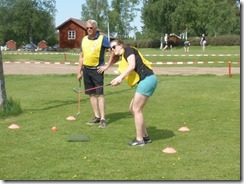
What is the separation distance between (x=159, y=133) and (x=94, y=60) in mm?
1891

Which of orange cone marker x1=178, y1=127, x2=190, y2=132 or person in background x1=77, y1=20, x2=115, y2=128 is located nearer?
orange cone marker x1=178, y1=127, x2=190, y2=132

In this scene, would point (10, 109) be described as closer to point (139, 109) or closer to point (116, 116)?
point (116, 116)

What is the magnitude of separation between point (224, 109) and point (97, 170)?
17.6 ft

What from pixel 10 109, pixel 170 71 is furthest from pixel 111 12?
pixel 10 109

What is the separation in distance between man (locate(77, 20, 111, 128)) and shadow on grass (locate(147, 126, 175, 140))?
93 cm

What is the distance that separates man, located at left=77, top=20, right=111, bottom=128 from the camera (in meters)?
8.09

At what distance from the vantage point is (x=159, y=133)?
7621 mm

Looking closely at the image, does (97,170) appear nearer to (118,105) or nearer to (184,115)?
(184,115)

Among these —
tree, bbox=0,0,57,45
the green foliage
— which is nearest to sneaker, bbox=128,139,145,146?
the green foliage

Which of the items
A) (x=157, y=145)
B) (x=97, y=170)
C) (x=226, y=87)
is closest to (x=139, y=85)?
(x=157, y=145)

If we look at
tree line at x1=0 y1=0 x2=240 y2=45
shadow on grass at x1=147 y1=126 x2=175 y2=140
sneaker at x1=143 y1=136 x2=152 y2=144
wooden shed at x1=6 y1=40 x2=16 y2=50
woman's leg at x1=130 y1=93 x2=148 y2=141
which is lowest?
shadow on grass at x1=147 y1=126 x2=175 y2=140

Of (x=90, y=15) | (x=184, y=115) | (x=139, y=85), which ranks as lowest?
(x=184, y=115)

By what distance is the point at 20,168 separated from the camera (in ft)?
18.1

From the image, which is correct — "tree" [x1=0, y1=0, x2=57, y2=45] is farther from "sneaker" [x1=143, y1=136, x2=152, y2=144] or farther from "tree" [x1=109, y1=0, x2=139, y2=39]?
"sneaker" [x1=143, y1=136, x2=152, y2=144]
